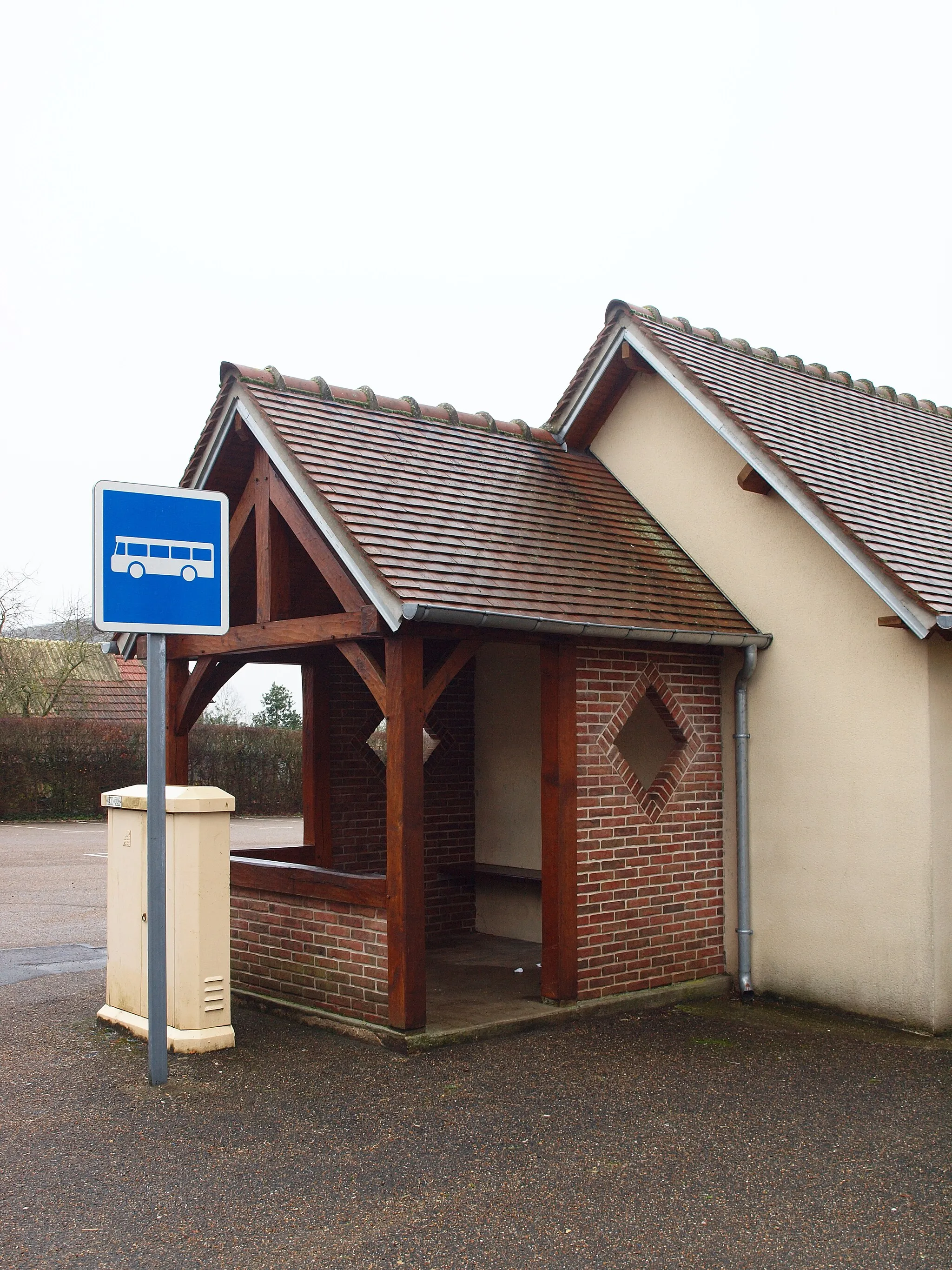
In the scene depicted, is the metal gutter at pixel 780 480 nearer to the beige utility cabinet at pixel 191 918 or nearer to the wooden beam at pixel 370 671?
the wooden beam at pixel 370 671

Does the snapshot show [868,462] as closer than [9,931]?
Yes

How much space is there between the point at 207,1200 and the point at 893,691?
492cm

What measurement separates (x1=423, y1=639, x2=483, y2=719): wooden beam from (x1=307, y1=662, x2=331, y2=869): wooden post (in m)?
3.22

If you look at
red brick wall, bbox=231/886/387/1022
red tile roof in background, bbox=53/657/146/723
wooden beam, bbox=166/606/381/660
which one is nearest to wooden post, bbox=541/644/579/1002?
red brick wall, bbox=231/886/387/1022

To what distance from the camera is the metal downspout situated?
27.3 ft

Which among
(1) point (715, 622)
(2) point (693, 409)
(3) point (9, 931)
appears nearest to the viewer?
(1) point (715, 622)

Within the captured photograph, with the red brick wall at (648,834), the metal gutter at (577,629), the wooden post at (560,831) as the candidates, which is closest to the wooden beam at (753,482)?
the metal gutter at (577,629)

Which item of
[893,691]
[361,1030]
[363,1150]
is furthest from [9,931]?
[893,691]

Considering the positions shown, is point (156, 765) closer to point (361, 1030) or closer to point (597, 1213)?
point (361, 1030)

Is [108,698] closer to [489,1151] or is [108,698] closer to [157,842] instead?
[157,842]

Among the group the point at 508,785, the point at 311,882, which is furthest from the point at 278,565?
the point at 508,785

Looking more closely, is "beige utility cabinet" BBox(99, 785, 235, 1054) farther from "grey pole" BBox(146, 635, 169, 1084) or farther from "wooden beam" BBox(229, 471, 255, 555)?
"wooden beam" BBox(229, 471, 255, 555)

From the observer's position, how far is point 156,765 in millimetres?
5984

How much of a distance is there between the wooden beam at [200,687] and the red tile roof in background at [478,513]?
53.3 inches
